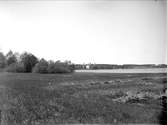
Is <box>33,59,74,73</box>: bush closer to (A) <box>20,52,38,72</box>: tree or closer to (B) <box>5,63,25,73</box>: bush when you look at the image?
(A) <box>20,52,38,72</box>: tree

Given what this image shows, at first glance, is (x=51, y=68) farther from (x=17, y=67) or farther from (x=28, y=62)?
(x=17, y=67)

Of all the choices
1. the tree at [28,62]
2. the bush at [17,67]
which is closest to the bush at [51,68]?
the tree at [28,62]

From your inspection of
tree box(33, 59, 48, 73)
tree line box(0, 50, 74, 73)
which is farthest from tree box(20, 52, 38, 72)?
tree box(33, 59, 48, 73)

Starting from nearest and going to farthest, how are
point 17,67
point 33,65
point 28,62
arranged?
point 17,67 → point 28,62 → point 33,65

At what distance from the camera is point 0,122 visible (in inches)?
94.3

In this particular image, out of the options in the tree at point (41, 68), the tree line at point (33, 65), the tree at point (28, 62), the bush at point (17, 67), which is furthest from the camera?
the tree at point (28, 62)

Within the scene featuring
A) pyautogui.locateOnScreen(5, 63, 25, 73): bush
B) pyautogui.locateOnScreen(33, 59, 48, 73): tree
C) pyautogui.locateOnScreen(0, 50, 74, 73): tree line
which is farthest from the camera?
pyautogui.locateOnScreen(33, 59, 48, 73): tree

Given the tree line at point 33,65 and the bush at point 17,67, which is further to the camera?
the tree line at point 33,65

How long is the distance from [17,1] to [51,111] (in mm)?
2498

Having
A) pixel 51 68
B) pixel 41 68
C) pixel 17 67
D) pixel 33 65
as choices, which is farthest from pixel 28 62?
pixel 51 68

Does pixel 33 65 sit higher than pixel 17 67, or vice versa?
pixel 33 65

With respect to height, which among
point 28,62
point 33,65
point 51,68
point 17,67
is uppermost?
point 28,62

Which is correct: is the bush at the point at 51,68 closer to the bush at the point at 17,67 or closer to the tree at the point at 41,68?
the tree at the point at 41,68

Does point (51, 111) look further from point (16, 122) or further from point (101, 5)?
point (101, 5)
